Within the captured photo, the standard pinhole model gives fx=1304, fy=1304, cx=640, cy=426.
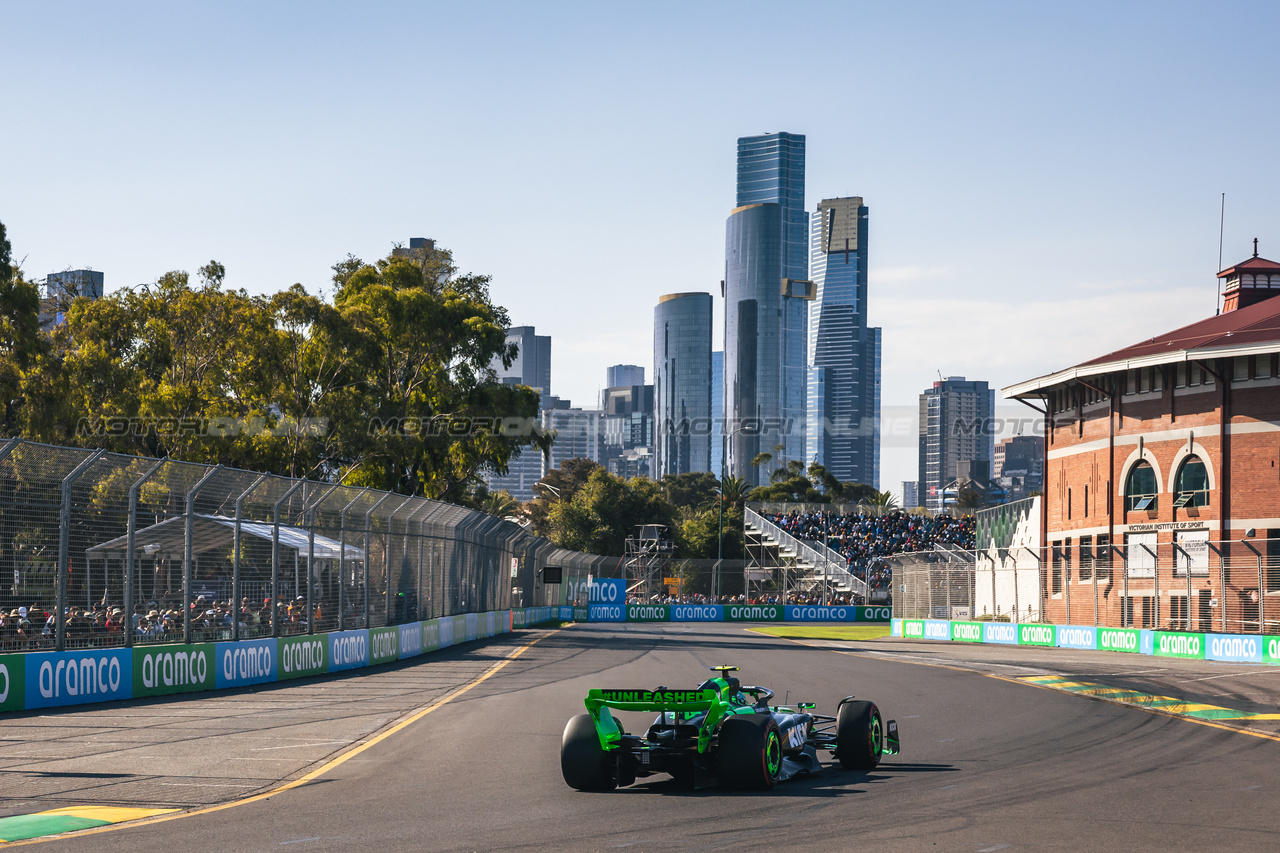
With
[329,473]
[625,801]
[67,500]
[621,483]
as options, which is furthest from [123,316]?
[621,483]

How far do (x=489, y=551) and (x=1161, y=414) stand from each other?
75.7 feet

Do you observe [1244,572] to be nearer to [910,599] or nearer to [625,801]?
[910,599]

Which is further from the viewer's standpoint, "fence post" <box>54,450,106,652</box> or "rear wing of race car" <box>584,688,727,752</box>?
"fence post" <box>54,450,106,652</box>

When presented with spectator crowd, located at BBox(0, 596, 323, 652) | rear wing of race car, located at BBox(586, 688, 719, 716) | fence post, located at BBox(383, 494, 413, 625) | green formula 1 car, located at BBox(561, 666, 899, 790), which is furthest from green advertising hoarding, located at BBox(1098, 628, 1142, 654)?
rear wing of race car, located at BBox(586, 688, 719, 716)

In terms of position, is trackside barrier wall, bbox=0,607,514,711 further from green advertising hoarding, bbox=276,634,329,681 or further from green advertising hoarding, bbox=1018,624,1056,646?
green advertising hoarding, bbox=1018,624,1056,646

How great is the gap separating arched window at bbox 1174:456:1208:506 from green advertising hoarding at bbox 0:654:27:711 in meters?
37.2

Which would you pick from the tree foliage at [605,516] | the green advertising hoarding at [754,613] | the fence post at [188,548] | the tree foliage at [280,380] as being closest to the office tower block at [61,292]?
the tree foliage at [280,380]

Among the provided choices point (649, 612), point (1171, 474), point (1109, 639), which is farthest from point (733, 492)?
point (1109, 639)

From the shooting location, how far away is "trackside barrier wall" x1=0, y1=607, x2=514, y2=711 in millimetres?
15805

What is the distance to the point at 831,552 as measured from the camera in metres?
79.1

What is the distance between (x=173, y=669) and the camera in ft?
60.2

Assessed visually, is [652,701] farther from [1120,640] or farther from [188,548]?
[1120,640]

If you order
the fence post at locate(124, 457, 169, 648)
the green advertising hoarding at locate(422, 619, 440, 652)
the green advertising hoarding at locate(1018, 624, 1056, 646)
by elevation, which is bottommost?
the green advertising hoarding at locate(1018, 624, 1056, 646)

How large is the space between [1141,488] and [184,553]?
35.7 m
